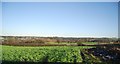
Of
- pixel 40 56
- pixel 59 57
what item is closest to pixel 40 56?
pixel 40 56

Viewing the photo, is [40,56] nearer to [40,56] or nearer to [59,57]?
[40,56]

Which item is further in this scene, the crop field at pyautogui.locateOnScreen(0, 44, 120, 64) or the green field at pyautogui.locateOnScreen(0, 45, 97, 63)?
the green field at pyautogui.locateOnScreen(0, 45, 97, 63)

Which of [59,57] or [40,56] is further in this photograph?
[40,56]

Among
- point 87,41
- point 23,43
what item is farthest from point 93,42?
point 23,43

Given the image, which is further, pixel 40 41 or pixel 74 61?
pixel 40 41

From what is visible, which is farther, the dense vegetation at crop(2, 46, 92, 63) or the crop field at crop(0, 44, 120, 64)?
the dense vegetation at crop(2, 46, 92, 63)

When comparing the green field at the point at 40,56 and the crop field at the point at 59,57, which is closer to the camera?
the crop field at the point at 59,57

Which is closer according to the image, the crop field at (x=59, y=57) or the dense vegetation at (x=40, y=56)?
the crop field at (x=59, y=57)

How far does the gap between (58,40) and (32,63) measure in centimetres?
723

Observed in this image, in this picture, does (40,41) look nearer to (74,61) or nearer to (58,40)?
(58,40)

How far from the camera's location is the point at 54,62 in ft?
24.7

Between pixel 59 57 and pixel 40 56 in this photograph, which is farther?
pixel 40 56

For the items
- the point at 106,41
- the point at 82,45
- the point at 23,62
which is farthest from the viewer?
the point at 82,45

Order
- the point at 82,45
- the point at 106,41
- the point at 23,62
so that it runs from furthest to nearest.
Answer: the point at 82,45, the point at 106,41, the point at 23,62
